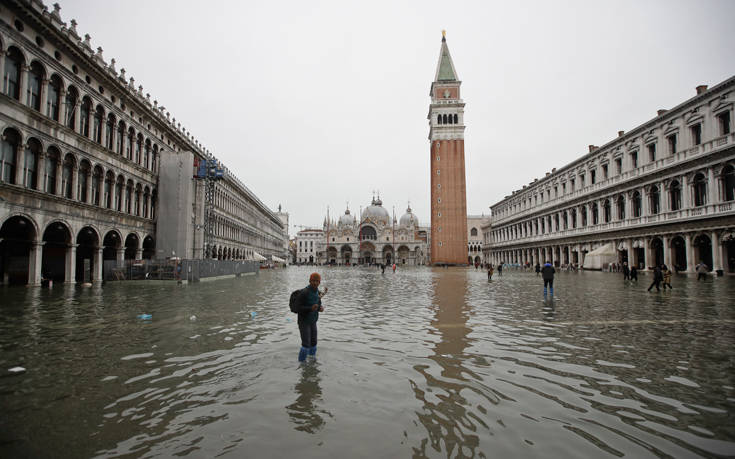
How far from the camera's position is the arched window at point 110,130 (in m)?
25.5

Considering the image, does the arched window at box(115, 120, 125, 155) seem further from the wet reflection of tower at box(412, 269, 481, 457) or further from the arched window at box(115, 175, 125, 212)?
the wet reflection of tower at box(412, 269, 481, 457)

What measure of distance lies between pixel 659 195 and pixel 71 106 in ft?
144

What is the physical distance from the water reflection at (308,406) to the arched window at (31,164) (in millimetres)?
20705

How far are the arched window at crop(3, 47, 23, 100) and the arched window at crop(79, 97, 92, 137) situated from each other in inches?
186

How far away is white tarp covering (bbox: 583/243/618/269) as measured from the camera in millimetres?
38844

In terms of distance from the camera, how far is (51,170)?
2044cm

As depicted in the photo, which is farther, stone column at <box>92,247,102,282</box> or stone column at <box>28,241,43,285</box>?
stone column at <box>92,247,102,282</box>

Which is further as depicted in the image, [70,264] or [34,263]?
[70,264]

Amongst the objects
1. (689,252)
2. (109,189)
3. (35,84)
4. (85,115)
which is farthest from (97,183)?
(689,252)

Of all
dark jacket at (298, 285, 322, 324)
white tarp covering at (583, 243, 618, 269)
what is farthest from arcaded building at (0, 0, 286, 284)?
white tarp covering at (583, 243, 618, 269)

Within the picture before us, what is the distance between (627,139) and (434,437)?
145 feet

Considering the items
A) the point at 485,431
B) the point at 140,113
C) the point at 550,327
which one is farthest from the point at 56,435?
the point at 140,113

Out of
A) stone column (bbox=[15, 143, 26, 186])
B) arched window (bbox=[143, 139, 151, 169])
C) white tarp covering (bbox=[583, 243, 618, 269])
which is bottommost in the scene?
white tarp covering (bbox=[583, 243, 618, 269])

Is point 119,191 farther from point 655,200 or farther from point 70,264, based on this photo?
point 655,200
